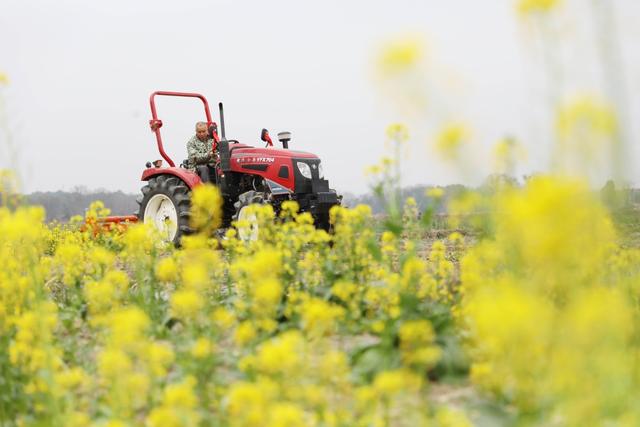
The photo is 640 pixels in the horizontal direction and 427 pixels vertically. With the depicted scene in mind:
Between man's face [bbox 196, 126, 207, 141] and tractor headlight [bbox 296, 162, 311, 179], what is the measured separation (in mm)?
1596

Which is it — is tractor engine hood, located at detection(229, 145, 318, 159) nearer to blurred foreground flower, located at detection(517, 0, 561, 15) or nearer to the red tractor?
the red tractor

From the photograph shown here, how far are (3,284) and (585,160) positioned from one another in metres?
3.19

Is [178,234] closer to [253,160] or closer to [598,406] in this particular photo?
[253,160]

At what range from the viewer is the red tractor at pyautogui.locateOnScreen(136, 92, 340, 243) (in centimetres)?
823

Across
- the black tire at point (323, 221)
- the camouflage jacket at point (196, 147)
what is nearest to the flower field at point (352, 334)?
the black tire at point (323, 221)

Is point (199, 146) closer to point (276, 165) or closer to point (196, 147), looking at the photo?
point (196, 147)

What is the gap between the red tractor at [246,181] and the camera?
324 inches

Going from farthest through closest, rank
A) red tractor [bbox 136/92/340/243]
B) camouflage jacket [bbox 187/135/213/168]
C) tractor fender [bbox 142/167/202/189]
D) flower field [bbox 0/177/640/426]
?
camouflage jacket [bbox 187/135/213/168], tractor fender [bbox 142/167/202/189], red tractor [bbox 136/92/340/243], flower field [bbox 0/177/640/426]

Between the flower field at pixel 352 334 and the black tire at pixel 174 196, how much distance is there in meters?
3.39

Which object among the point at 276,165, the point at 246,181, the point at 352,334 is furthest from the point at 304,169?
the point at 352,334

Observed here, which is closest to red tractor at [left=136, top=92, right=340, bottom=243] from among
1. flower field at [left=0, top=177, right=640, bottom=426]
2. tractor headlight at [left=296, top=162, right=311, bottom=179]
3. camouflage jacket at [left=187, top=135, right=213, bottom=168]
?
tractor headlight at [left=296, top=162, right=311, bottom=179]

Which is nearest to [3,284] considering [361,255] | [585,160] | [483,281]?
[361,255]

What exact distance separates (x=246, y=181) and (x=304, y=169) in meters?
0.90

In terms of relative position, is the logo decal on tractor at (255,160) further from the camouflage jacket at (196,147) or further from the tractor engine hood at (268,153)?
the camouflage jacket at (196,147)
